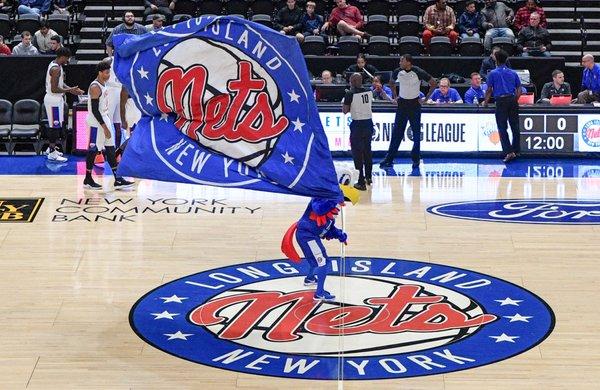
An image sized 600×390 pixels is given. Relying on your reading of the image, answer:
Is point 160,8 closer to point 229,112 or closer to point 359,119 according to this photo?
point 359,119

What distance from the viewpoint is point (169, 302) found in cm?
1155

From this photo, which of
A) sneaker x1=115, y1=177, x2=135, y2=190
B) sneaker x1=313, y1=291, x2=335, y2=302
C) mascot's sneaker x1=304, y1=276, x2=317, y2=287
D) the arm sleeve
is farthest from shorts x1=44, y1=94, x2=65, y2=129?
sneaker x1=313, y1=291, x2=335, y2=302

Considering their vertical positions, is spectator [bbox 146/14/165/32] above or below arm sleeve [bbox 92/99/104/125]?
above

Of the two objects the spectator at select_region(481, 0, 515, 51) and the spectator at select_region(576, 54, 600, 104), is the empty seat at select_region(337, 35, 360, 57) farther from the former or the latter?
the spectator at select_region(576, 54, 600, 104)

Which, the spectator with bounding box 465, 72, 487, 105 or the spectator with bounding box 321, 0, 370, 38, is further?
the spectator with bounding box 321, 0, 370, 38

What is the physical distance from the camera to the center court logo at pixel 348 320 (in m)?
9.87

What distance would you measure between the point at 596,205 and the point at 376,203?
323 cm


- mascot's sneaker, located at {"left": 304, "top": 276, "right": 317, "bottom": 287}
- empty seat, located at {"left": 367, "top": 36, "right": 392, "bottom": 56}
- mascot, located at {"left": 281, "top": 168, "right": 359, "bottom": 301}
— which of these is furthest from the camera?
empty seat, located at {"left": 367, "top": 36, "right": 392, "bottom": 56}

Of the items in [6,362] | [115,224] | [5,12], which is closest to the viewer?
[6,362]

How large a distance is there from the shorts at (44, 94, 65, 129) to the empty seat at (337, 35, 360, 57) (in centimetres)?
616

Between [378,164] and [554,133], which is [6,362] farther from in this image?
[554,133]

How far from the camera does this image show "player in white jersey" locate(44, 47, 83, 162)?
19.0 metres

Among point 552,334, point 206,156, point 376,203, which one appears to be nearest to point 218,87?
point 206,156

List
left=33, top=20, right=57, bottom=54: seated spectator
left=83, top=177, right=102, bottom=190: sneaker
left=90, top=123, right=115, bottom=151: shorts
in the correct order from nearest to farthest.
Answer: left=90, top=123, right=115, bottom=151: shorts → left=83, top=177, right=102, bottom=190: sneaker → left=33, top=20, right=57, bottom=54: seated spectator
